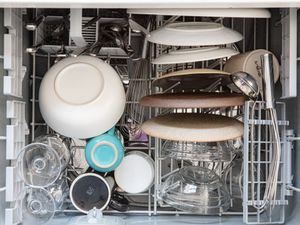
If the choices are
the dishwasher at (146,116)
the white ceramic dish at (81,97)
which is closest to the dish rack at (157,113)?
the dishwasher at (146,116)

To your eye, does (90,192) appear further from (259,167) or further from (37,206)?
(259,167)

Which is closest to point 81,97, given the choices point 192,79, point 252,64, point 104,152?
point 104,152

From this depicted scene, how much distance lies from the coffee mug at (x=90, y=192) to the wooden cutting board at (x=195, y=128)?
0.54 ft

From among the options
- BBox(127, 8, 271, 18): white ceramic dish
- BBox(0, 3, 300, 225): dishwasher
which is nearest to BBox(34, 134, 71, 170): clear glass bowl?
BBox(0, 3, 300, 225): dishwasher

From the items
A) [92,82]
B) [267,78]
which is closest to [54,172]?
[92,82]

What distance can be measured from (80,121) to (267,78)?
38 centimetres

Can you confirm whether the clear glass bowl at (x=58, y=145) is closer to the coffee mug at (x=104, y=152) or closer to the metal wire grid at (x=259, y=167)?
the coffee mug at (x=104, y=152)

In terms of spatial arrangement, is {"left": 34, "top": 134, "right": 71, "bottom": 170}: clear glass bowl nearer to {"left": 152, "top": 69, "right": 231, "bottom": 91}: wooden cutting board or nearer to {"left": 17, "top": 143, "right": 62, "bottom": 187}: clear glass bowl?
{"left": 17, "top": 143, "right": 62, "bottom": 187}: clear glass bowl

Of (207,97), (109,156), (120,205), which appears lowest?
(120,205)

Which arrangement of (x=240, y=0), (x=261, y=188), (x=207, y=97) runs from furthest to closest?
1. (x=261, y=188)
2. (x=207, y=97)
3. (x=240, y=0)

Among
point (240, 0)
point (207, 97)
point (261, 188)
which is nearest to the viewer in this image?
point (240, 0)

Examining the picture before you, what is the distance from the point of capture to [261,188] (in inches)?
33.6

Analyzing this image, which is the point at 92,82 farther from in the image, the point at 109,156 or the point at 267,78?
the point at 267,78

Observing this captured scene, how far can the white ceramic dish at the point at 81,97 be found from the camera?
804mm
